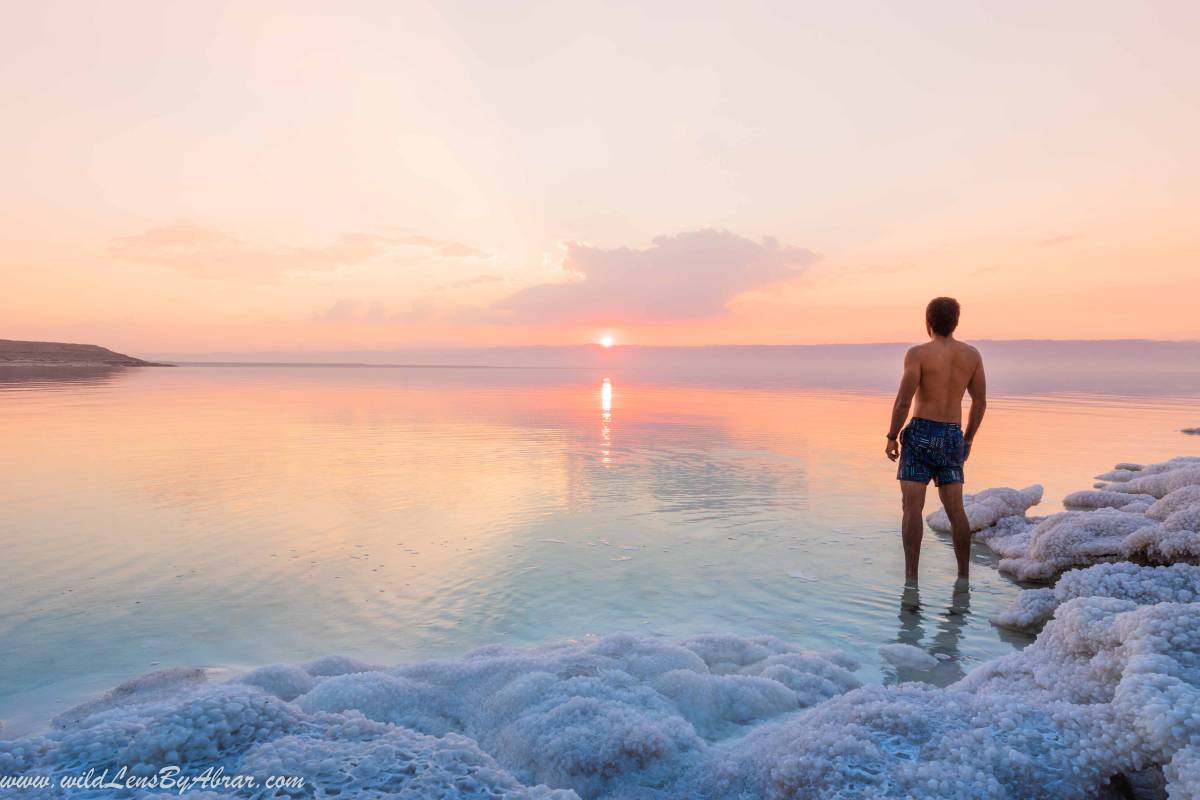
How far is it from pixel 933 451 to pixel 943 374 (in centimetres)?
73

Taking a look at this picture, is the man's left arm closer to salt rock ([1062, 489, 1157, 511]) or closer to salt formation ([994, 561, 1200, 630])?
salt formation ([994, 561, 1200, 630])

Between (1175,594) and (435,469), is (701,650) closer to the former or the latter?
(1175,594)

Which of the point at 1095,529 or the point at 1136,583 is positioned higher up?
the point at 1136,583

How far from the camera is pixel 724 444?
1628 cm

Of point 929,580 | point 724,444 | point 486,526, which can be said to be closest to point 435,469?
point 486,526

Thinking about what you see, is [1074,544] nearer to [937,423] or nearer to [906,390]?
[937,423]

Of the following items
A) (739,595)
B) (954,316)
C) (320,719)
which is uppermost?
(954,316)

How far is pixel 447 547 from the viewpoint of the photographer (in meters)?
7.46

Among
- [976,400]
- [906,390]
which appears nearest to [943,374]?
[906,390]

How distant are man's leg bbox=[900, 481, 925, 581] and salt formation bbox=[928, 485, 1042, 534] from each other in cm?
205

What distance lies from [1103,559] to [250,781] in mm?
6994

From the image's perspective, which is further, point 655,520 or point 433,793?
point 655,520

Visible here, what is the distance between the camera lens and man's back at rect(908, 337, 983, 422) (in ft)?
20.2

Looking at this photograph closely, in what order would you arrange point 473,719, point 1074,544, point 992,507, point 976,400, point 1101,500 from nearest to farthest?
point 473,719
point 1074,544
point 976,400
point 992,507
point 1101,500
